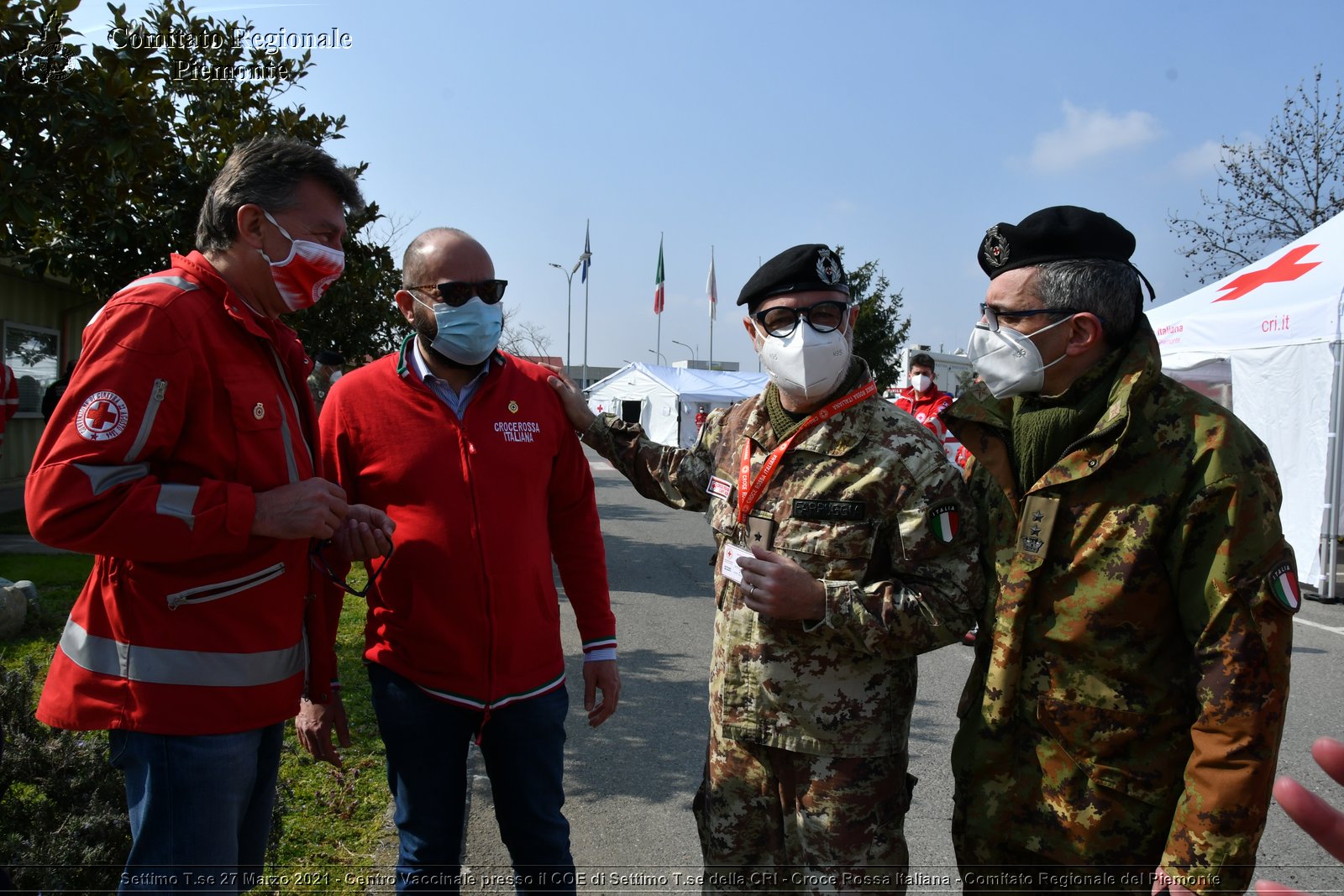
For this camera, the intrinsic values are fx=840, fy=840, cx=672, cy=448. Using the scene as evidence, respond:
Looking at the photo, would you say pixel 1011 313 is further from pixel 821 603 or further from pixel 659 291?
pixel 659 291

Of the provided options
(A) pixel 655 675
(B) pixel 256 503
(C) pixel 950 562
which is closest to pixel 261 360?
(B) pixel 256 503

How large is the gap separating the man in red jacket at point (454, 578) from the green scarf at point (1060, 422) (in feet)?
4.40

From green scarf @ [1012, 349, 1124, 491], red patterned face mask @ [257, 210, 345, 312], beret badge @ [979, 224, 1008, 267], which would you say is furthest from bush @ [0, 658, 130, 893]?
beret badge @ [979, 224, 1008, 267]

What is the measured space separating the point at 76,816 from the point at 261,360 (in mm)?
1809

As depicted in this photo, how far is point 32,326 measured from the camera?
13.8m

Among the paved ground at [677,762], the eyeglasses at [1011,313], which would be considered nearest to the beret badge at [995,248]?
the eyeglasses at [1011,313]

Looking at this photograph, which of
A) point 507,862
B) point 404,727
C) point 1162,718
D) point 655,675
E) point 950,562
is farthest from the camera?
point 655,675

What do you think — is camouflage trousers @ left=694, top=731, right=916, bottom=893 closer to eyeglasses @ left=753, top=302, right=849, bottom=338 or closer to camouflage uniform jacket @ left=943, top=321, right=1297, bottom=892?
camouflage uniform jacket @ left=943, top=321, right=1297, bottom=892

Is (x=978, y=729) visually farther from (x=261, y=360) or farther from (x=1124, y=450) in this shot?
(x=261, y=360)

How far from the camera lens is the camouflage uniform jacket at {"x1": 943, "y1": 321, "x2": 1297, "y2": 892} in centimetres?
167

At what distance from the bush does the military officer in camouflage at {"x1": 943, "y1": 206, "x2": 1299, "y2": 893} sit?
2559 mm

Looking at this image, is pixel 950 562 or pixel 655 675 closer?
pixel 950 562

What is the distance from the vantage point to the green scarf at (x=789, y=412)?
238 cm

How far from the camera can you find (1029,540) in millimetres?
1938
